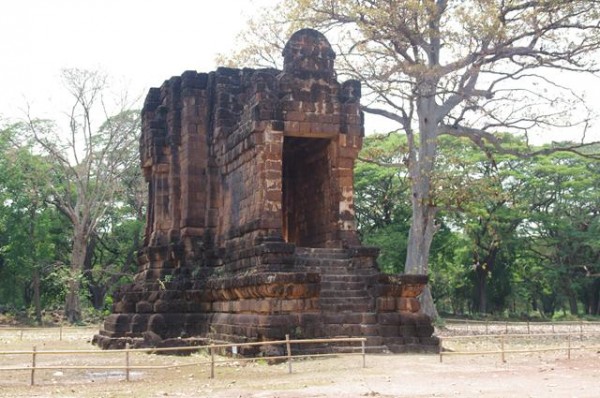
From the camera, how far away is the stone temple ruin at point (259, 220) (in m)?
13.1

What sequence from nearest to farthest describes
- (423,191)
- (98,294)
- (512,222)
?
(423,191)
(512,222)
(98,294)

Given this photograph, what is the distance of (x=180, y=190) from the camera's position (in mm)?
17578

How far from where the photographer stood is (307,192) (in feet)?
54.1

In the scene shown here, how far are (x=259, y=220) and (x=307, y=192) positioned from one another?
2.70 m

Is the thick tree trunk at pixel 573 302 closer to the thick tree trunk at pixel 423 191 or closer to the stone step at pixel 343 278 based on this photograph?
the thick tree trunk at pixel 423 191

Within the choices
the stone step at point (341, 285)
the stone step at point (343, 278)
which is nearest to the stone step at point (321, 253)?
the stone step at point (343, 278)

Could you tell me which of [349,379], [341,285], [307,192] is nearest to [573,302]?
[307,192]

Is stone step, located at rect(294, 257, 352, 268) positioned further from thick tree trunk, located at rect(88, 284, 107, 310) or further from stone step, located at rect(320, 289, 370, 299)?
thick tree trunk, located at rect(88, 284, 107, 310)

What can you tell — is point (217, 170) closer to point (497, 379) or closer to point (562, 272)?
point (497, 379)

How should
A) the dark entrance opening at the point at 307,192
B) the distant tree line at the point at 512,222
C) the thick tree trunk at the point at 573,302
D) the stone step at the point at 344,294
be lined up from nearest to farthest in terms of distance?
the stone step at the point at 344,294
the dark entrance opening at the point at 307,192
the distant tree line at the point at 512,222
the thick tree trunk at the point at 573,302

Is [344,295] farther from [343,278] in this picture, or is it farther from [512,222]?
[512,222]

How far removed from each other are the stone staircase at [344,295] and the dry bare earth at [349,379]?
796mm

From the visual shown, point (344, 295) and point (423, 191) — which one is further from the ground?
point (423, 191)

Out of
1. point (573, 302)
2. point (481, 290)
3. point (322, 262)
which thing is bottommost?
point (573, 302)
